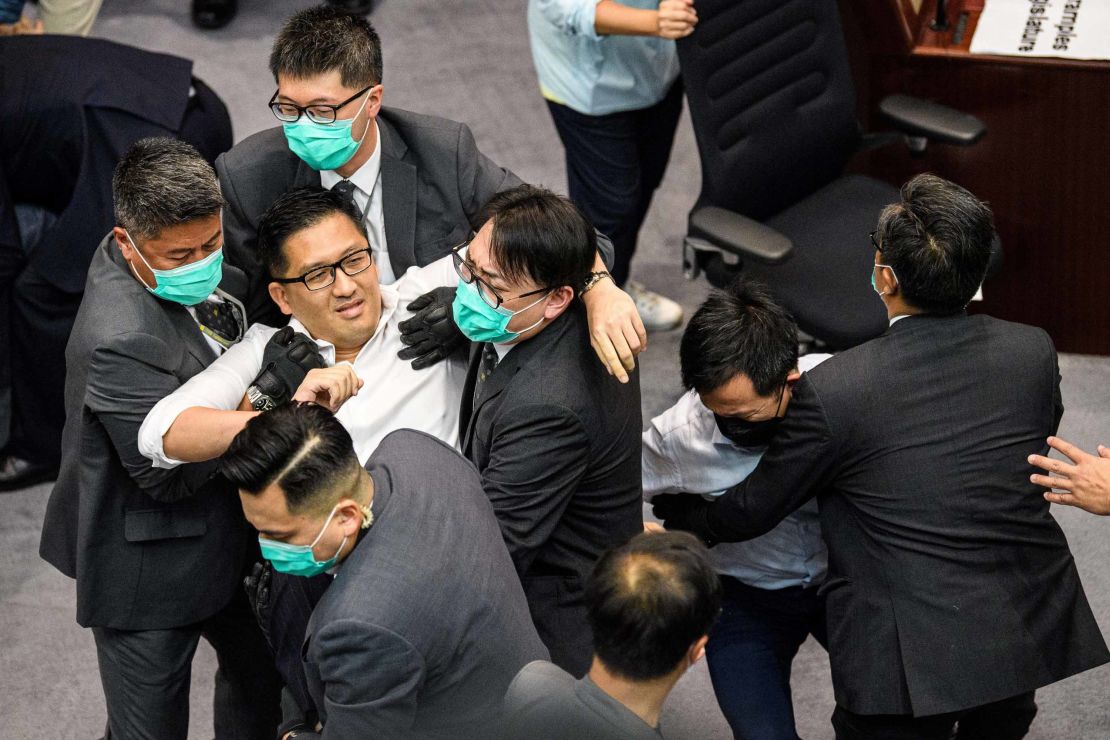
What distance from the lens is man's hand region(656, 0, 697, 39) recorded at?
2.92 m

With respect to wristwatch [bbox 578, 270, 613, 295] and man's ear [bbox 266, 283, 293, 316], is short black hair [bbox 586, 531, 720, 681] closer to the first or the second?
wristwatch [bbox 578, 270, 613, 295]

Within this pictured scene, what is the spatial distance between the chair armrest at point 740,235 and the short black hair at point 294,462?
1.37 meters

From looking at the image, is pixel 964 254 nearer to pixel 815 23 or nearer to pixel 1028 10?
pixel 815 23

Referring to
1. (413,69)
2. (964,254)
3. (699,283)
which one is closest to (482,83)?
(413,69)

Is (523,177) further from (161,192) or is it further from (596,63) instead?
(161,192)

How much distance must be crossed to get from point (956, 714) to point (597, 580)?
32.1 inches

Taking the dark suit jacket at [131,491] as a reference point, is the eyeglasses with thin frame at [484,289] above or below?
above

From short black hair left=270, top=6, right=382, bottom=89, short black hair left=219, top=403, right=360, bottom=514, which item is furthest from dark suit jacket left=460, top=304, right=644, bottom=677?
short black hair left=270, top=6, right=382, bottom=89

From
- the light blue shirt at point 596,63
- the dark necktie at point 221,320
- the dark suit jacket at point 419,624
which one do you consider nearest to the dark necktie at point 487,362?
the dark suit jacket at point 419,624

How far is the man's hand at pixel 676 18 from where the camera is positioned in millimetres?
2924

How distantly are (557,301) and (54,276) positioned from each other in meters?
1.64

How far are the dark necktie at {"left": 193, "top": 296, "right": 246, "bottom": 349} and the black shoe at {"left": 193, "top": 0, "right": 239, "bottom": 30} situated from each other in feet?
9.51

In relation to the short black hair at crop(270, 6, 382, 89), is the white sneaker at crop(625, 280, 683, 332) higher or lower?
lower

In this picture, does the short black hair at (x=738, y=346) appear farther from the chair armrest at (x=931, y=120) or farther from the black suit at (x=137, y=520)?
the chair armrest at (x=931, y=120)
